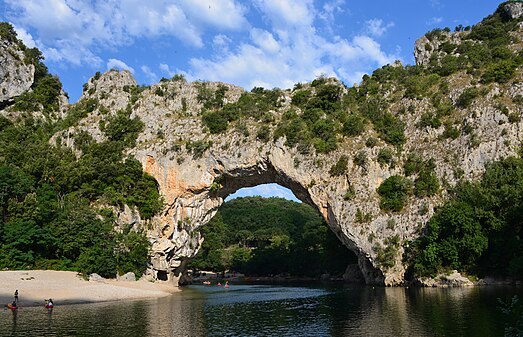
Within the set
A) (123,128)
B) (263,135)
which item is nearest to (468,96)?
(263,135)

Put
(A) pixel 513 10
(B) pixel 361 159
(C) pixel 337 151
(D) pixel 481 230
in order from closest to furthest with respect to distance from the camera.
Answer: (D) pixel 481 230 → (B) pixel 361 159 → (C) pixel 337 151 → (A) pixel 513 10

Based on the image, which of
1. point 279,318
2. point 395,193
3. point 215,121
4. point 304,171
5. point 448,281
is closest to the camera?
point 279,318

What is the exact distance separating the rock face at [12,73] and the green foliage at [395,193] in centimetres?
5635

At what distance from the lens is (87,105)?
61312mm

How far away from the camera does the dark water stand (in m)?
19.3

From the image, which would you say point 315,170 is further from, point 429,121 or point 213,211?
point 429,121

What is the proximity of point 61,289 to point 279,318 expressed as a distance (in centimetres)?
2036

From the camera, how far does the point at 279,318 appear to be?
79.9 feet

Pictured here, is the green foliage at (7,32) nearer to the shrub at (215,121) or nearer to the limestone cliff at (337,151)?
the limestone cliff at (337,151)

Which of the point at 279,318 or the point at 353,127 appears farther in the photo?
the point at 353,127

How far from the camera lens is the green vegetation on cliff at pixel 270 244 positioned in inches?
2758

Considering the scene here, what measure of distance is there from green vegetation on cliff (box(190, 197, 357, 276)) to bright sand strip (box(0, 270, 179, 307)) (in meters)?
30.6

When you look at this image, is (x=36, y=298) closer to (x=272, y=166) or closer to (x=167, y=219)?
(x=167, y=219)

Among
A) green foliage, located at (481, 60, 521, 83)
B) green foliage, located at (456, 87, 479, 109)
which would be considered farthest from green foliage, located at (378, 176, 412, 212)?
green foliage, located at (481, 60, 521, 83)
